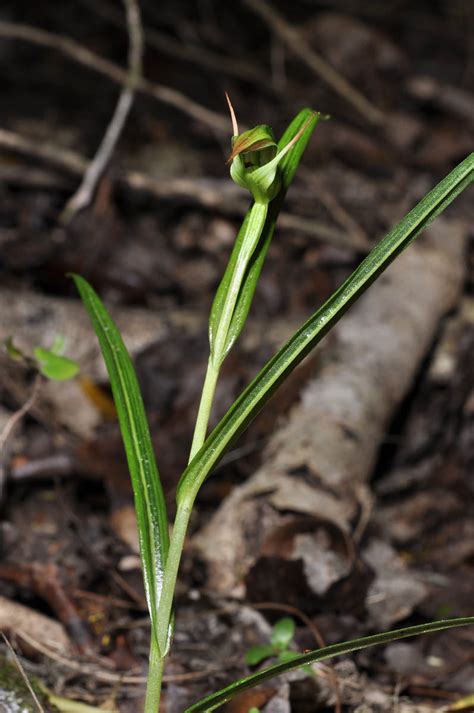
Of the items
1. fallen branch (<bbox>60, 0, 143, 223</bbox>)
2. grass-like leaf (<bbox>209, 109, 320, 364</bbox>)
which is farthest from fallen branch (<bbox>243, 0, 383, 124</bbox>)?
grass-like leaf (<bbox>209, 109, 320, 364</bbox>)

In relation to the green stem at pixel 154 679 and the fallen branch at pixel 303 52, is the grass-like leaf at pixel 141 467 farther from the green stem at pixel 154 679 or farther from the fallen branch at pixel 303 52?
the fallen branch at pixel 303 52

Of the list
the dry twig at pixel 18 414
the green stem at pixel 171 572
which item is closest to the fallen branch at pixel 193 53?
the dry twig at pixel 18 414

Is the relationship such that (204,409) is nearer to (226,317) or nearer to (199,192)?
(226,317)

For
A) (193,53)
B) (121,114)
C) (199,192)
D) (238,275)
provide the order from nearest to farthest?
(238,275)
(121,114)
(199,192)
(193,53)

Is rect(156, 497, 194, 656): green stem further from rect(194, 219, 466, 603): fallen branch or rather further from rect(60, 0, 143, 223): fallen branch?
rect(60, 0, 143, 223): fallen branch

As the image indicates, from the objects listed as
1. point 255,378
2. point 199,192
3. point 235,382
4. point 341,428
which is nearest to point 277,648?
point 255,378

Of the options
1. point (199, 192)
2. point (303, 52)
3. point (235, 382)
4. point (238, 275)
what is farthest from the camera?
point (303, 52)

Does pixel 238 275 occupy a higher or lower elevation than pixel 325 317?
higher
